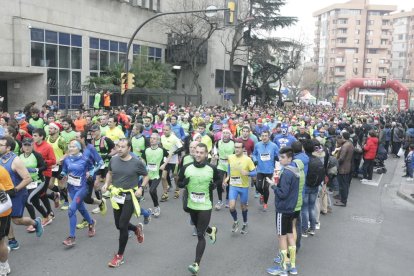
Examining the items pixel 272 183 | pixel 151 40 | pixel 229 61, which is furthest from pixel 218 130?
pixel 229 61

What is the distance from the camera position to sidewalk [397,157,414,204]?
11.8 metres

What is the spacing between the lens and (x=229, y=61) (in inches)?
1690

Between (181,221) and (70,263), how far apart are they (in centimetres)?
272

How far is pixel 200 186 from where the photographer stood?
6.11 meters

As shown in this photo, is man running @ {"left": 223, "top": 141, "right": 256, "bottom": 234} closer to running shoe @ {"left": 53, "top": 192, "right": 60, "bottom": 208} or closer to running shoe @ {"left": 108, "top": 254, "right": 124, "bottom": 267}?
running shoe @ {"left": 108, "top": 254, "right": 124, "bottom": 267}

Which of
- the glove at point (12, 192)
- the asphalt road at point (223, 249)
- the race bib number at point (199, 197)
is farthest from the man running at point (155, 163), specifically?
the glove at point (12, 192)

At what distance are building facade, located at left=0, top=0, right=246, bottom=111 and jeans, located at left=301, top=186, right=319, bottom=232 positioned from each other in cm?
1470

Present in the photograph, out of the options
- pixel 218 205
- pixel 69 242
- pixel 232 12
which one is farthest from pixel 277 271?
pixel 232 12

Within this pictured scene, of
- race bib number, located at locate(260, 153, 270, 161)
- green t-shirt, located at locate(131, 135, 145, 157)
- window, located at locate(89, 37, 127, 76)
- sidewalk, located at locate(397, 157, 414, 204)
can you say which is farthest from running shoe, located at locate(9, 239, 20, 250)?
window, located at locate(89, 37, 127, 76)

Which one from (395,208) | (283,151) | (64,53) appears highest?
(64,53)

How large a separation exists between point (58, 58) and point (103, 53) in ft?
15.0

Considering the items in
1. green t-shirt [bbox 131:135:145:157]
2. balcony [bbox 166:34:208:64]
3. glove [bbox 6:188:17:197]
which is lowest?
glove [bbox 6:188:17:197]

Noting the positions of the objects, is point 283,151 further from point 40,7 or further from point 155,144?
point 40,7

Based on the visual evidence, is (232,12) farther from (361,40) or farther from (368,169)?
(361,40)
